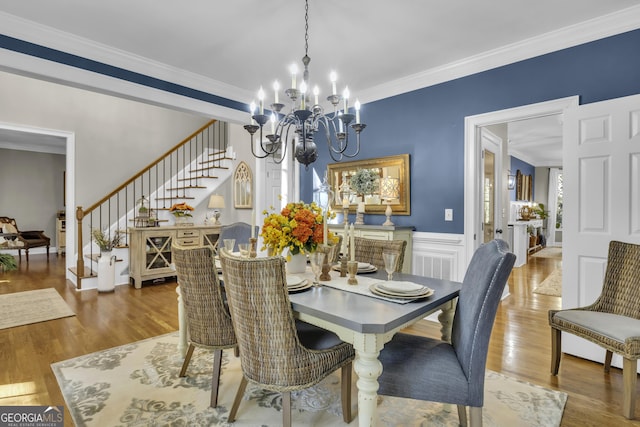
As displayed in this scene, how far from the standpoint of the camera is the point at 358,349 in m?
1.41

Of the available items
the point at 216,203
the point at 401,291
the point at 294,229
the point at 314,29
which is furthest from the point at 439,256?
the point at 216,203

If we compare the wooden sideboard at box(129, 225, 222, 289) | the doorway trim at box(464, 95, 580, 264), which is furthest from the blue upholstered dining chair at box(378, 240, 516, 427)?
the wooden sideboard at box(129, 225, 222, 289)

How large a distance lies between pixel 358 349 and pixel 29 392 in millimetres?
2193

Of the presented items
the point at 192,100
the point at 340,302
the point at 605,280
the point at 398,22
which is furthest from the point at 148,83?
the point at 605,280

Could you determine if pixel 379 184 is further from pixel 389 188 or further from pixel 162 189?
pixel 162 189

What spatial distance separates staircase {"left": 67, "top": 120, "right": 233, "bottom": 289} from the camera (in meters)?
5.64

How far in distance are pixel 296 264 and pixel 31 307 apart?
3.60 metres

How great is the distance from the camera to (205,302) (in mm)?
1960

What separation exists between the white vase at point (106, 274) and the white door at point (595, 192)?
206 inches

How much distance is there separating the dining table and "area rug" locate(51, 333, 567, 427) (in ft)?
1.92

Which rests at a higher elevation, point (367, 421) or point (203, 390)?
point (367, 421)

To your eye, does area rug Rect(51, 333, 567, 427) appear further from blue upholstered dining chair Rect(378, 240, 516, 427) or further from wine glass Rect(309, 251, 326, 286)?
wine glass Rect(309, 251, 326, 286)

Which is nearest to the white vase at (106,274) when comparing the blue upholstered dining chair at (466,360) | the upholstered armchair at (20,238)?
the upholstered armchair at (20,238)

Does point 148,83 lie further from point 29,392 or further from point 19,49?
point 29,392
